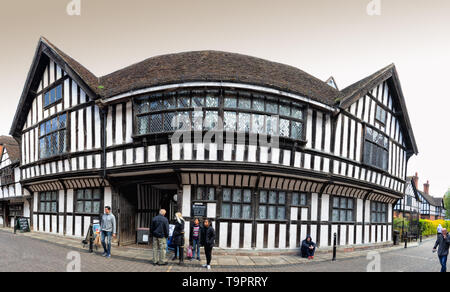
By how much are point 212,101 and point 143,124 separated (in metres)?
2.86

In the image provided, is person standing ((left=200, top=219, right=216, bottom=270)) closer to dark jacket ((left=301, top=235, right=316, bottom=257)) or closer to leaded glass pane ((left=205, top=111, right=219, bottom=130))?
leaded glass pane ((left=205, top=111, right=219, bottom=130))

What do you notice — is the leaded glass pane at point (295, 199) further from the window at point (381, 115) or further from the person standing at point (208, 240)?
the window at point (381, 115)

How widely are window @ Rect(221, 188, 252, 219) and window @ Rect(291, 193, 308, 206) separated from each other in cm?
198

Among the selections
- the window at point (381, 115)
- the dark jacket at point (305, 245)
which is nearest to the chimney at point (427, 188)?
the window at point (381, 115)

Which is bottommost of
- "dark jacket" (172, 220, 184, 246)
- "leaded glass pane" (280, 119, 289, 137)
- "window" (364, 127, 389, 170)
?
"dark jacket" (172, 220, 184, 246)

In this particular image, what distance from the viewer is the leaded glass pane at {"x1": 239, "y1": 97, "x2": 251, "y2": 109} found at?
9.54 meters

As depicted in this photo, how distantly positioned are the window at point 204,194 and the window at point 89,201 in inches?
199

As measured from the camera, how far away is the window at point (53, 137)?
13.0 metres

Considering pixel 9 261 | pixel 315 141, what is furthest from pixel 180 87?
pixel 9 261

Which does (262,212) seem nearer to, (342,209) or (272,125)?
(272,125)

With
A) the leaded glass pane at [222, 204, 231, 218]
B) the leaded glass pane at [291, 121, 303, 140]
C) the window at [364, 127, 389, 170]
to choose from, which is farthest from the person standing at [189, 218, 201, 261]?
the window at [364, 127, 389, 170]

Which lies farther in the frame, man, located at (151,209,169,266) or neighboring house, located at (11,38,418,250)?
neighboring house, located at (11,38,418,250)

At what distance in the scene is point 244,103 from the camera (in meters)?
9.58
